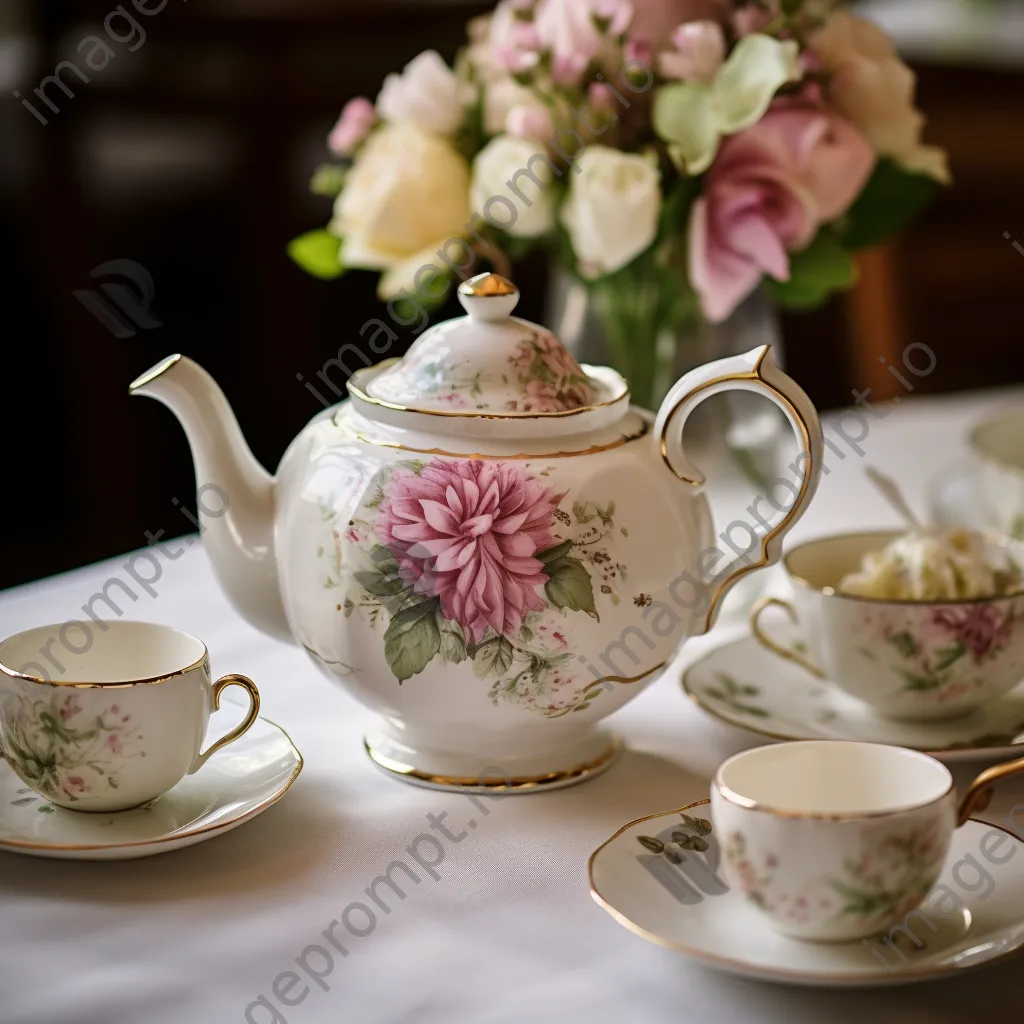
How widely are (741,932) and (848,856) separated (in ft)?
0.21

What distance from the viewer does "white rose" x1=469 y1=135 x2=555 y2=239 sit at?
97cm

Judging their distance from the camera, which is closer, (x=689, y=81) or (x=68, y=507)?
(x=689, y=81)

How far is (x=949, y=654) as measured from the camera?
2.65 ft

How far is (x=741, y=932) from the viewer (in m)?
0.61

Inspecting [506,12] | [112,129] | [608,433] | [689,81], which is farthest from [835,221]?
[112,129]

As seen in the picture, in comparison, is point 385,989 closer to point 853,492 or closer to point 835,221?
point 835,221

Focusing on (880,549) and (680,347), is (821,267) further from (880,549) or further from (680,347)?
(880,549)

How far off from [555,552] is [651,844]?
15cm

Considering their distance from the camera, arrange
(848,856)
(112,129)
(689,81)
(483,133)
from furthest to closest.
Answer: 1. (112,129)
2. (483,133)
3. (689,81)
4. (848,856)

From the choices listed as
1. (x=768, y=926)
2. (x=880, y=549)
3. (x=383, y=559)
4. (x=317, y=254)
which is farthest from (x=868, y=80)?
(x=768, y=926)

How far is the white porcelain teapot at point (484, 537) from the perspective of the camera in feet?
2.36

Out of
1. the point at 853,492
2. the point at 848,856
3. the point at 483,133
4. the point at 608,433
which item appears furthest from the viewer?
the point at 853,492

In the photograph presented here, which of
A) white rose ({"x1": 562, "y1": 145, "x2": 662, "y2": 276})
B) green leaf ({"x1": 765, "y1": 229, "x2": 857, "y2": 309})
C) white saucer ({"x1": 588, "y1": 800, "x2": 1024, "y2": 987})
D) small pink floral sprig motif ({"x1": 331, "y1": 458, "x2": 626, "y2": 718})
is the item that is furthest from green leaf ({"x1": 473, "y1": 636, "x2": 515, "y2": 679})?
green leaf ({"x1": 765, "y1": 229, "x2": 857, "y2": 309})

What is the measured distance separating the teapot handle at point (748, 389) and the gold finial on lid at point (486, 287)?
0.11 m
